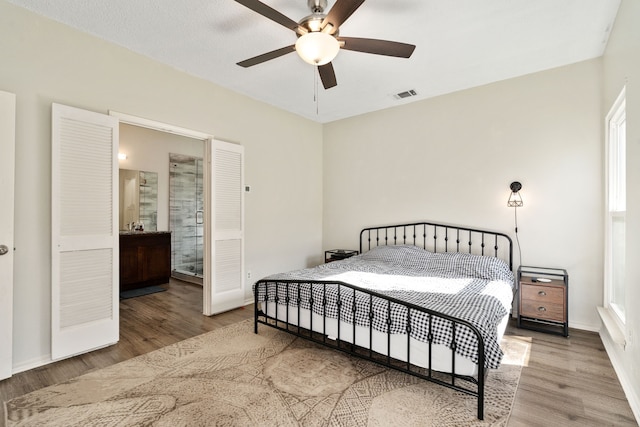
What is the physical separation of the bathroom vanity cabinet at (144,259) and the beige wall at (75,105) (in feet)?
6.31

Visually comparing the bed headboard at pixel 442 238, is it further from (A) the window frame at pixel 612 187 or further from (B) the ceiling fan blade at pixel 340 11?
(B) the ceiling fan blade at pixel 340 11

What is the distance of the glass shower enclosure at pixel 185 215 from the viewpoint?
630 centimetres

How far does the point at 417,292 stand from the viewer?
271 cm

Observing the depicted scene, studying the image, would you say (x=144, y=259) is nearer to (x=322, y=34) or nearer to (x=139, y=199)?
(x=139, y=199)

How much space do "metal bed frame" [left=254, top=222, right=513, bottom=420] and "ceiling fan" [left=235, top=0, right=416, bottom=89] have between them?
172 centimetres

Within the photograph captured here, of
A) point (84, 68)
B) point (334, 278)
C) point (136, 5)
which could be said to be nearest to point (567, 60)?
point (334, 278)

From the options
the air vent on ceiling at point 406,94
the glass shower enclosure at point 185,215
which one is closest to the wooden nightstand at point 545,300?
the air vent on ceiling at point 406,94

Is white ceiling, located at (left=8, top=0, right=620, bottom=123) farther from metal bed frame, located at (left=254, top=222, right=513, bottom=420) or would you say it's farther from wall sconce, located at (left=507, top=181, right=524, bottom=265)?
metal bed frame, located at (left=254, top=222, right=513, bottom=420)

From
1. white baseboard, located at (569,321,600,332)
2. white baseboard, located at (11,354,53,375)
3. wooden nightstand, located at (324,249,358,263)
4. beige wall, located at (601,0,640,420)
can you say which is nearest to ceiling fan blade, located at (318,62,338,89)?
beige wall, located at (601,0,640,420)

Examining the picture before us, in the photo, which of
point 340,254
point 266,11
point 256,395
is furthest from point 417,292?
point 266,11

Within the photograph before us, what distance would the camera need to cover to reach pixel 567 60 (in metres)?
3.36

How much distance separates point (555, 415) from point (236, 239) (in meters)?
3.53

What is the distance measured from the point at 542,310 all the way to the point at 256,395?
2918mm

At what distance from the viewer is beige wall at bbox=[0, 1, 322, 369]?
8.34 ft
